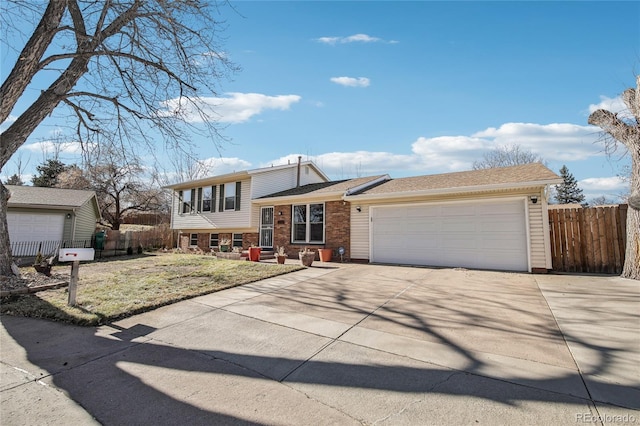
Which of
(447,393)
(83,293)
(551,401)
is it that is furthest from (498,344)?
(83,293)

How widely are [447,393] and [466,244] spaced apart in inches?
326

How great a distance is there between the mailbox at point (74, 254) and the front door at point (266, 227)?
10068 mm

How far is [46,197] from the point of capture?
652 inches

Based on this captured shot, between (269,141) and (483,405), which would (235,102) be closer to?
(269,141)

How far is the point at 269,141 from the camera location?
11.0m

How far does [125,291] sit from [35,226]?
14.2 m

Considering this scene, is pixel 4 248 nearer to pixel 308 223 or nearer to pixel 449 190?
pixel 308 223

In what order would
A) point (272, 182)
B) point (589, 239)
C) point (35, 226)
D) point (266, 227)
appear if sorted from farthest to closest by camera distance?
point (272, 182) < point (35, 226) < point (266, 227) < point (589, 239)

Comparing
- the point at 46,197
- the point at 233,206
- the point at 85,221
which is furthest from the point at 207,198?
the point at 46,197

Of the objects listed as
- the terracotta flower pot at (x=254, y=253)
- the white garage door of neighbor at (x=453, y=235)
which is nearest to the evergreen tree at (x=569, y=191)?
the white garage door of neighbor at (x=453, y=235)

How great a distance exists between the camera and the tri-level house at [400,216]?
9086 mm

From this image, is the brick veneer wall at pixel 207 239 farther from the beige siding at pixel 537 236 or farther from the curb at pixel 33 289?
the beige siding at pixel 537 236


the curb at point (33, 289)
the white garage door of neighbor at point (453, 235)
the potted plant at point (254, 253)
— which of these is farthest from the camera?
the potted plant at point (254, 253)

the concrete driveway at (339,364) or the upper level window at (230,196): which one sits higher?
the upper level window at (230,196)
